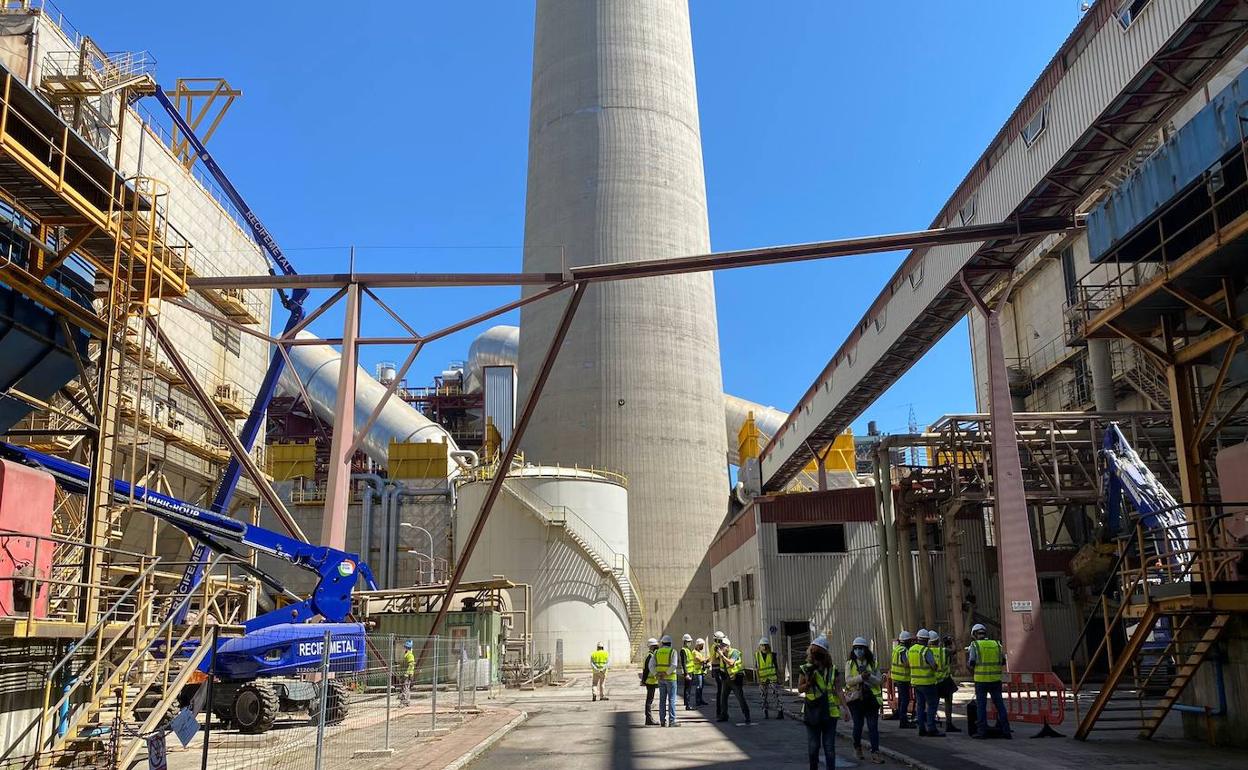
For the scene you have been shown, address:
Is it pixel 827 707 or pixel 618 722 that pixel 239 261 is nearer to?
pixel 618 722

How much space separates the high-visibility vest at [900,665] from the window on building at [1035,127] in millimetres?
9572

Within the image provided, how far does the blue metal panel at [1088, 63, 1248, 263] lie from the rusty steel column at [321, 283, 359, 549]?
14818 mm

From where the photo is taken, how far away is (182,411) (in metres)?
32.7

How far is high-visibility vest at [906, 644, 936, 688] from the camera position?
1552 centimetres

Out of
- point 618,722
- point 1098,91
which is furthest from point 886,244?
point 618,722

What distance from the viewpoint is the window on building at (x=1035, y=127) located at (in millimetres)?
18719

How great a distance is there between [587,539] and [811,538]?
1290 centimetres

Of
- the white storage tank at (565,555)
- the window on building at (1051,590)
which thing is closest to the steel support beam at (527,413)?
the white storage tank at (565,555)

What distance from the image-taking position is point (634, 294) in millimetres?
49688

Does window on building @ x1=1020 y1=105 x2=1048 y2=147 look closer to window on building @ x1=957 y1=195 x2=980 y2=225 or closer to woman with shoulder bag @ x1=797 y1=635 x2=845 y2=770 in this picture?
window on building @ x1=957 y1=195 x2=980 y2=225

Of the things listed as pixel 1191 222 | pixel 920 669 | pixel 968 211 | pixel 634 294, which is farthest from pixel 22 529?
pixel 634 294

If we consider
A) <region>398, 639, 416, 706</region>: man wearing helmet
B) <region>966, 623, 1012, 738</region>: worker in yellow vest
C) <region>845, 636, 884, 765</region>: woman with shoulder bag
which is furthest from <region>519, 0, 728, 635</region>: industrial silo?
<region>845, 636, 884, 765</region>: woman with shoulder bag

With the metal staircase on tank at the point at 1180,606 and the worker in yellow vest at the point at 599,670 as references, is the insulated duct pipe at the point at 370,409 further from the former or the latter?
the metal staircase on tank at the point at 1180,606

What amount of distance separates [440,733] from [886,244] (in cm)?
1277
